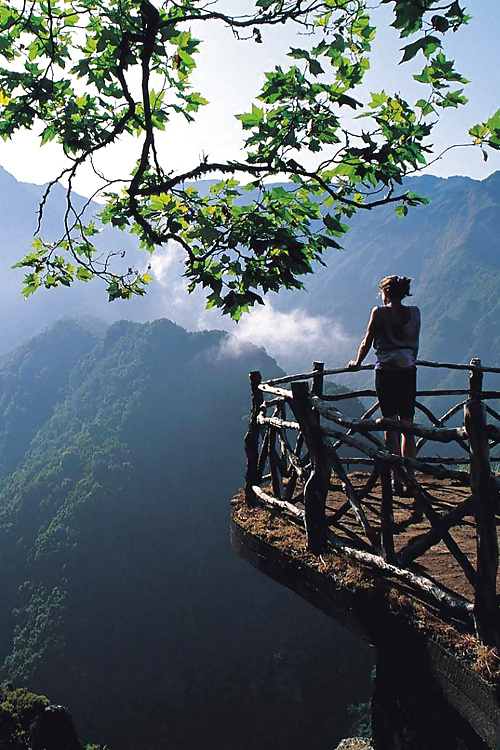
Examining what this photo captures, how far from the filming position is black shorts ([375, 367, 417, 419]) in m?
5.32

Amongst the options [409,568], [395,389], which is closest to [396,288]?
[395,389]

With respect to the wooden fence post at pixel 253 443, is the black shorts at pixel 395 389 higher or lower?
higher

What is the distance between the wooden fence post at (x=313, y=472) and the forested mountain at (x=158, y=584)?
54742 mm

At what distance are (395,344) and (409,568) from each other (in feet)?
7.57

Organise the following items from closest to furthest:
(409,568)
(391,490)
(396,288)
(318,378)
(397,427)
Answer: (397,427)
(391,490)
(409,568)
(396,288)
(318,378)

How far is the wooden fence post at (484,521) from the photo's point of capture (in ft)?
9.61

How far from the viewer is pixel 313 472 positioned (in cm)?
431

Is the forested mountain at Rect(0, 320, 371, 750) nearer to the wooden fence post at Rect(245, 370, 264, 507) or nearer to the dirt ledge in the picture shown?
the wooden fence post at Rect(245, 370, 264, 507)

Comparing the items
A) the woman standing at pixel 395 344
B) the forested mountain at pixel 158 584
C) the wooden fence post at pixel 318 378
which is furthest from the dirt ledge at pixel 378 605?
the forested mountain at pixel 158 584

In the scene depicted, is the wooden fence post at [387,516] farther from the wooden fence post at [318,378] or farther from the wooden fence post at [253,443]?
the wooden fence post at [318,378]

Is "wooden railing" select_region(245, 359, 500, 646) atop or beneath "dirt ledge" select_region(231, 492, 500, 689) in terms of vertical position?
atop

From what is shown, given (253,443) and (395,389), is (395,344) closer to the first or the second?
(395,389)

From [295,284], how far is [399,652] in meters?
2.97

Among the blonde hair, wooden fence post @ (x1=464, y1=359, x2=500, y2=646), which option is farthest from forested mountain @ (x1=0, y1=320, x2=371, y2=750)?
wooden fence post @ (x1=464, y1=359, x2=500, y2=646)
